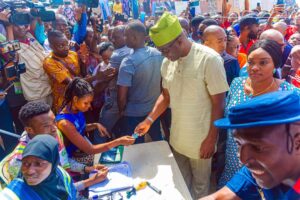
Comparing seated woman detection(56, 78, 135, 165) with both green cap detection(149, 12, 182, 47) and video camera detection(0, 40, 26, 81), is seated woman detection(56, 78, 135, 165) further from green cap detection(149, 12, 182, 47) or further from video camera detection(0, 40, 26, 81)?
video camera detection(0, 40, 26, 81)

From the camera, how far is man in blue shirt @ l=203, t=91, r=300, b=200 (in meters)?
0.79

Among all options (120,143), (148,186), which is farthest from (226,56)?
(148,186)

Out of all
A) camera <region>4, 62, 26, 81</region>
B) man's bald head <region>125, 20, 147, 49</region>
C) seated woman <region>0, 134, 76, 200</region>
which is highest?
man's bald head <region>125, 20, 147, 49</region>

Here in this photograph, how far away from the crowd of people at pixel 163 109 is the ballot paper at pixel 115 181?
0.19ft

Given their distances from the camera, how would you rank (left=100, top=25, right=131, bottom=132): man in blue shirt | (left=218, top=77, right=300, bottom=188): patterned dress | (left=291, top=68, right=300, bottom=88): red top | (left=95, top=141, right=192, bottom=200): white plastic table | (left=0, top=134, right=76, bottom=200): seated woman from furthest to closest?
(left=100, top=25, right=131, bottom=132): man in blue shirt
(left=291, top=68, right=300, bottom=88): red top
(left=218, top=77, right=300, bottom=188): patterned dress
(left=95, top=141, right=192, bottom=200): white plastic table
(left=0, top=134, right=76, bottom=200): seated woman

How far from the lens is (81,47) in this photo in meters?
3.66

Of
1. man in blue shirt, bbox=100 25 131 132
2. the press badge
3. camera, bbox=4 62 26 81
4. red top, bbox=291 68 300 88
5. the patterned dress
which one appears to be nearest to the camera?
the press badge

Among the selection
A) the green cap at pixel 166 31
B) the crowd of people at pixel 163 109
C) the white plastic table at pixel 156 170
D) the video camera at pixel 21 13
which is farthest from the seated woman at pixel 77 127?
the video camera at pixel 21 13

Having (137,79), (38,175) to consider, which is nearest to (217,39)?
(137,79)

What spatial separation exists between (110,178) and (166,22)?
1.12 metres

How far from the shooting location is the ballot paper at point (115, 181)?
173cm

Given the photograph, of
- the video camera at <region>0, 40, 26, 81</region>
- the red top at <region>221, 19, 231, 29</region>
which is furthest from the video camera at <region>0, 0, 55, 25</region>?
the red top at <region>221, 19, 231, 29</region>

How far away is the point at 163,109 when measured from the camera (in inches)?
95.3

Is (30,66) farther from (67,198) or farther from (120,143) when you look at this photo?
(67,198)
